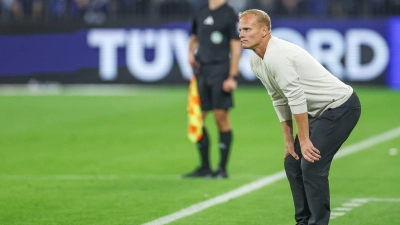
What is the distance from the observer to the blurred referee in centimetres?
1063

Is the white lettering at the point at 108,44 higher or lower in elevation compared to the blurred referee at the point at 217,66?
lower

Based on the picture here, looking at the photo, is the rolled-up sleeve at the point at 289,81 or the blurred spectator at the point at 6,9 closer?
the rolled-up sleeve at the point at 289,81

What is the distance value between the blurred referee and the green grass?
44 cm

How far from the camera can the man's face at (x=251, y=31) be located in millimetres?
6676

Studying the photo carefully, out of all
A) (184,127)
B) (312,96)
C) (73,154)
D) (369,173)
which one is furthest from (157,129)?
(312,96)

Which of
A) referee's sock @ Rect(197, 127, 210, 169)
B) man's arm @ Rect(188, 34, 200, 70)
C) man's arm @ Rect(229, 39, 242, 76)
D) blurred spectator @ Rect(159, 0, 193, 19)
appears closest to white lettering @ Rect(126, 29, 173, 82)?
blurred spectator @ Rect(159, 0, 193, 19)

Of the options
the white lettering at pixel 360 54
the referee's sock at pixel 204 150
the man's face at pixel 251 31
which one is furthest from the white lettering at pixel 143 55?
the man's face at pixel 251 31

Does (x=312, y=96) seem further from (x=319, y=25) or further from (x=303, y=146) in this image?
(x=319, y=25)

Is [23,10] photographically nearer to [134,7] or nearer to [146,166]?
[134,7]

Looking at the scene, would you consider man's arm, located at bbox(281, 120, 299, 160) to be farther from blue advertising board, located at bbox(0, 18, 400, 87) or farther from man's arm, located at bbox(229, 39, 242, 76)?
blue advertising board, located at bbox(0, 18, 400, 87)

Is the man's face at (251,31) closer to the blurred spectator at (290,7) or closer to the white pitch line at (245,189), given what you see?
the white pitch line at (245,189)

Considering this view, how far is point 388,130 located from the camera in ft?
48.7

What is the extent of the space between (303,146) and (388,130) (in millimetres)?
8468

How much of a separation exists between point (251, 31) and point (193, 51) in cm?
442
